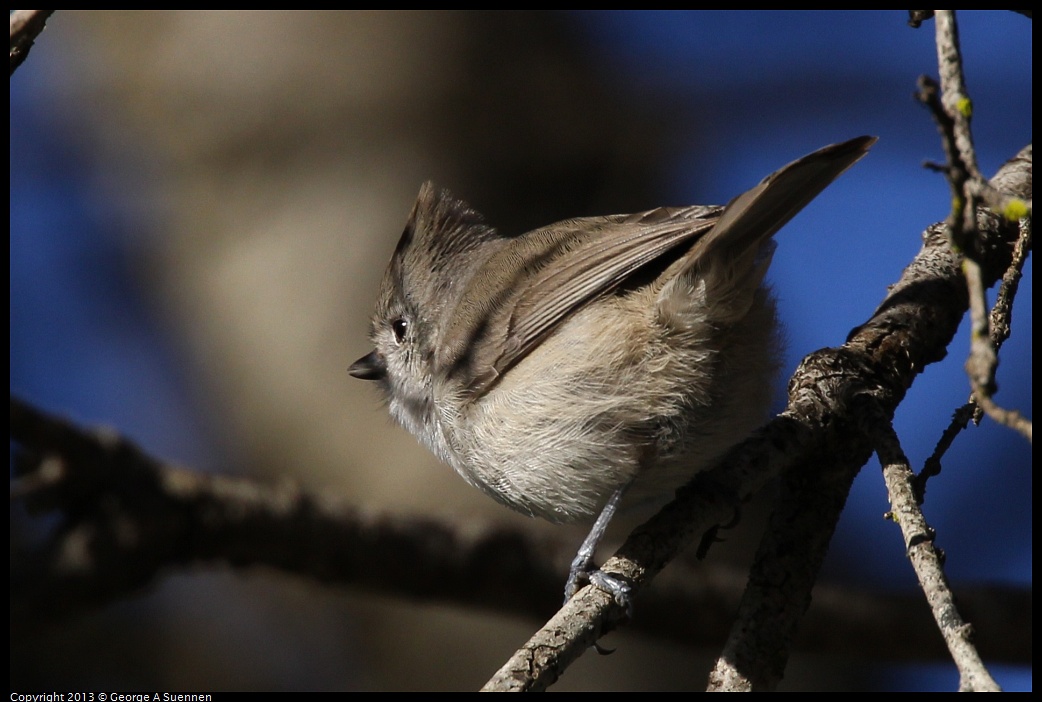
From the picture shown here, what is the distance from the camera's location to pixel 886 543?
5.71 m

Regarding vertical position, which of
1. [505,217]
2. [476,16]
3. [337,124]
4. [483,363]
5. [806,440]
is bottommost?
[806,440]

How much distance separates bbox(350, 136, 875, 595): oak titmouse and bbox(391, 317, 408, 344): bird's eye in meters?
0.60

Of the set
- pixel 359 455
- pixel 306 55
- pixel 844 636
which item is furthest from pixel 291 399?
pixel 844 636

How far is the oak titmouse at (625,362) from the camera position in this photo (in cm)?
292

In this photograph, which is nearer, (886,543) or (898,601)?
(898,601)

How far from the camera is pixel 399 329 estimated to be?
4000 millimetres

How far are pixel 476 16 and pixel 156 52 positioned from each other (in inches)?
77.5

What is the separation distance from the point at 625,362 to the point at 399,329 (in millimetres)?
1332

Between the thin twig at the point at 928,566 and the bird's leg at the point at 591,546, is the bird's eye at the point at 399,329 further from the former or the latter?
the thin twig at the point at 928,566

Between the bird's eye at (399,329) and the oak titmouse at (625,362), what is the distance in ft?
1.96

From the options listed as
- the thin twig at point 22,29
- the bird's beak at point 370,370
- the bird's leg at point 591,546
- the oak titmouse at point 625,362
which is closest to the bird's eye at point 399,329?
the bird's beak at point 370,370

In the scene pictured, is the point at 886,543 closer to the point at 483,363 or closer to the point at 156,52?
the point at 483,363

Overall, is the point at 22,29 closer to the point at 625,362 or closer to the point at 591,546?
the point at 625,362

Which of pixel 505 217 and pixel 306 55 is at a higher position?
pixel 306 55
